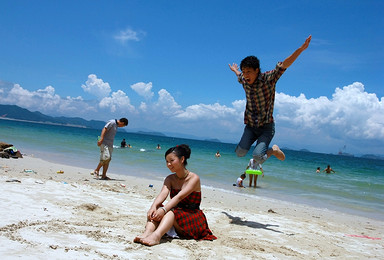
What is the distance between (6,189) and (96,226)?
2186 millimetres

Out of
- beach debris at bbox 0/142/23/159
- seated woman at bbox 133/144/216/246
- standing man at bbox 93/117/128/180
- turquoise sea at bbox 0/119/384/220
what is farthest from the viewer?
beach debris at bbox 0/142/23/159

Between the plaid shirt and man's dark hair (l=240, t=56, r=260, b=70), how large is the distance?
19 centimetres

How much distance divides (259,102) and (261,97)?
10 centimetres

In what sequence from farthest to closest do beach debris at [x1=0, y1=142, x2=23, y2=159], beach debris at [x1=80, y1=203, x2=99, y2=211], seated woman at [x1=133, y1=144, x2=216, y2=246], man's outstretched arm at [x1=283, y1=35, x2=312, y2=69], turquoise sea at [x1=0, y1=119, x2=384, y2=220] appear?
beach debris at [x1=0, y1=142, x2=23, y2=159]
turquoise sea at [x1=0, y1=119, x2=384, y2=220]
beach debris at [x1=80, y1=203, x2=99, y2=211]
man's outstretched arm at [x1=283, y1=35, x2=312, y2=69]
seated woman at [x1=133, y1=144, x2=216, y2=246]

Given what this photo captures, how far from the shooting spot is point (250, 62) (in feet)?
15.8

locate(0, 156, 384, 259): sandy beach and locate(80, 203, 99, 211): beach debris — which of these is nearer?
locate(0, 156, 384, 259): sandy beach

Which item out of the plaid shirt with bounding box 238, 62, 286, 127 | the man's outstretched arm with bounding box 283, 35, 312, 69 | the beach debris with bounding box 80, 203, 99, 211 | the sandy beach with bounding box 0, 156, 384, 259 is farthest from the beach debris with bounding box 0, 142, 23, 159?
the man's outstretched arm with bounding box 283, 35, 312, 69

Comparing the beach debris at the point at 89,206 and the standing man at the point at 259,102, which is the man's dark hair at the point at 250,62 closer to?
the standing man at the point at 259,102

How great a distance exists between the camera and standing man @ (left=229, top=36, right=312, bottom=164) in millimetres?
4801

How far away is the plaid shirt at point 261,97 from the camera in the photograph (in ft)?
15.8

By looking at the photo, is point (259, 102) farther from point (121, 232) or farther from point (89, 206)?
point (89, 206)

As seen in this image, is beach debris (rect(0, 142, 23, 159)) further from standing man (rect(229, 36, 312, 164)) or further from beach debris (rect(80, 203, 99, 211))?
standing man (rect(229, 36, 312, 164))

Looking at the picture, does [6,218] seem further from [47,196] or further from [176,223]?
[176,223]

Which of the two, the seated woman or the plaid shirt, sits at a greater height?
the plaid shirt
